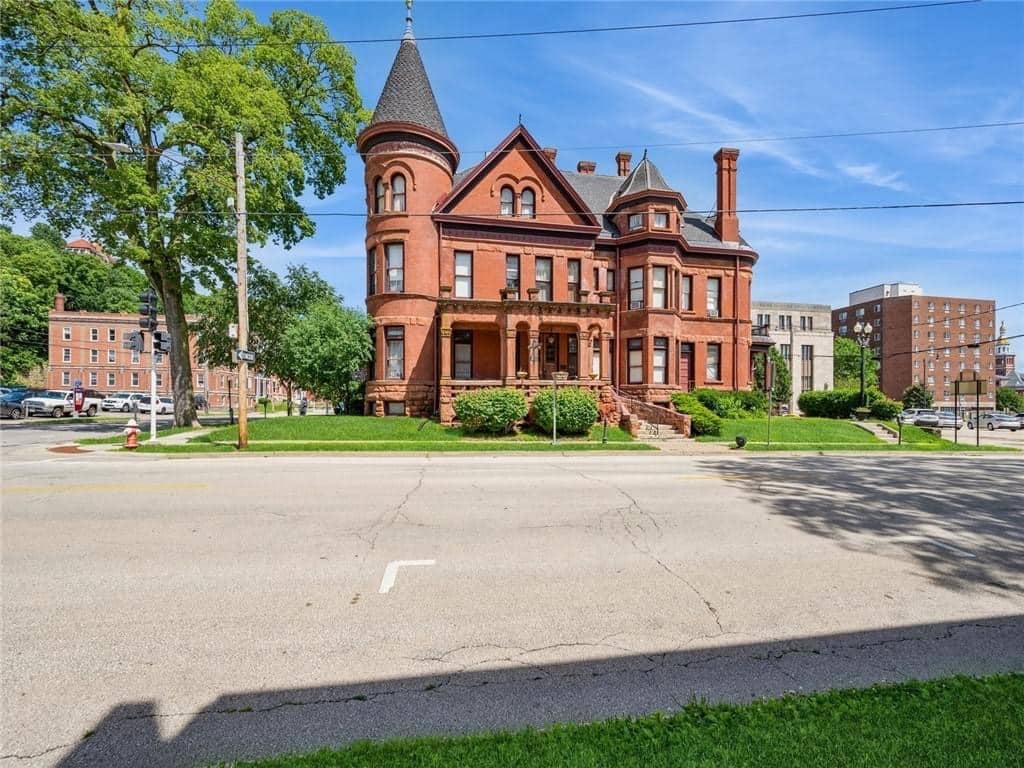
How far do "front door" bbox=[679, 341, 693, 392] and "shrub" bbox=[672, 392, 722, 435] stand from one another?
12.3 ft

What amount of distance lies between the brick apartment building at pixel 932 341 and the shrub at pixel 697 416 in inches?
3464

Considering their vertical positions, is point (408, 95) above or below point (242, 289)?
above

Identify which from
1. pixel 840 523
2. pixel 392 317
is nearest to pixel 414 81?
pixel 392 317

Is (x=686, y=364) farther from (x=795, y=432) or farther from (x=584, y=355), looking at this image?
(x=584, y=355)

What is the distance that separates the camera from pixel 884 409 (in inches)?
1150

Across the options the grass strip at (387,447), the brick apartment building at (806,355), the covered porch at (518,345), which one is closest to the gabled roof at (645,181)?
the covered porch at (518,345)

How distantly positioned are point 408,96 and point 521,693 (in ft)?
87.2

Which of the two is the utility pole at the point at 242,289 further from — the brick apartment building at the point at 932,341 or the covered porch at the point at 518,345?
the brick apartment building at the point at 932,341

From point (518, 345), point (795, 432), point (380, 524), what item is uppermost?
Result: point (518, 345)

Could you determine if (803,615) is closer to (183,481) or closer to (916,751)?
(916,751)

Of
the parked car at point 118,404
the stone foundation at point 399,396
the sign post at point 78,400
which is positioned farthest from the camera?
the parked car at point 118,404

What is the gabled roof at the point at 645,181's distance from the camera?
26828 millimetres

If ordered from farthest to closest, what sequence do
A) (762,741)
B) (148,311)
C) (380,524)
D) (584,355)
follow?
(584,355), (148,311), (380,524), (762,741)

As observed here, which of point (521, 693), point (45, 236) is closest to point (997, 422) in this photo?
point (521, 693)
